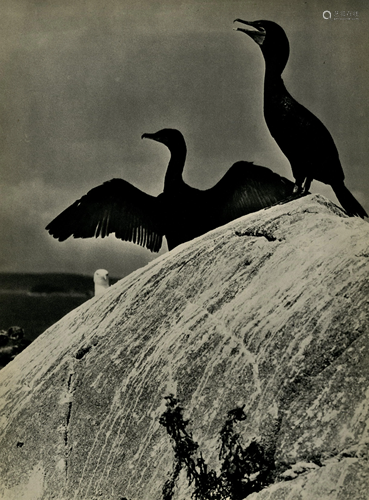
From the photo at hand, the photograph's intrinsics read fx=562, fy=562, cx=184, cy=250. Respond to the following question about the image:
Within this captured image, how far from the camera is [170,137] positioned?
493cm

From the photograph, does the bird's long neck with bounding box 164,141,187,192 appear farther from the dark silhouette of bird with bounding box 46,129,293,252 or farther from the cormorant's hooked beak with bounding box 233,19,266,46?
the cormorant's hooked beak with bounding box 233,19,266,46

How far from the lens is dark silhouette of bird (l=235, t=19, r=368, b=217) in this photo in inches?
176

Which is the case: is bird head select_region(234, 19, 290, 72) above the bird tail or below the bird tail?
above

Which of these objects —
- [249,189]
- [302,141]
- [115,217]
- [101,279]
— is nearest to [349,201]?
[302,141]

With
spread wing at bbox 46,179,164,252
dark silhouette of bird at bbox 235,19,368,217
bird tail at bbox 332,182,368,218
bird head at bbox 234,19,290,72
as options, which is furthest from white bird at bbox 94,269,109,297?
bird head at bbox 234,19,290,72

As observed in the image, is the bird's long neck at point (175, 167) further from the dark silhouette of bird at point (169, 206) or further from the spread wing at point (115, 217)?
the spread wing at point (115, 217)

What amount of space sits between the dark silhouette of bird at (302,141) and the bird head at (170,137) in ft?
2.61

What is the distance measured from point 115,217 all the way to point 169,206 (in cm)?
48

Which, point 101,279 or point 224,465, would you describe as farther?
point 101,279

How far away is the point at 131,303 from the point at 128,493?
4.31 feet

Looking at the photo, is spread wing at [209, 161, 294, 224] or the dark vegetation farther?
spread wing at [209, 161, 294, 224]

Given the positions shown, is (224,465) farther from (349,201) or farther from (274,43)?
(274,43)

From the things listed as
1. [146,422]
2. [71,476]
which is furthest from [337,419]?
[71,476]

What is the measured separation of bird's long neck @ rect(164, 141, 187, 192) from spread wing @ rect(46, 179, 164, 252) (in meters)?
0.20
